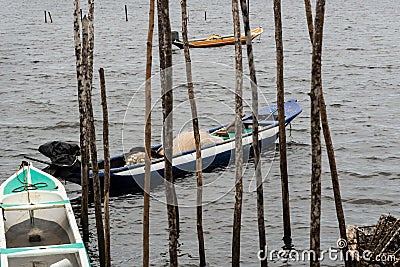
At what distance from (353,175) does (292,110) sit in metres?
2.84

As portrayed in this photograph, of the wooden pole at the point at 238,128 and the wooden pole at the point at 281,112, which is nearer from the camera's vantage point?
the wooden pole at the point at 238,128

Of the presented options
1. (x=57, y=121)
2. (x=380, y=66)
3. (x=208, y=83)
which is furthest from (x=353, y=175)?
(x=380, y=66)

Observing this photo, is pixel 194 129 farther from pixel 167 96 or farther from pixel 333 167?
pixel 167 96

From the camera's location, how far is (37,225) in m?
11.7

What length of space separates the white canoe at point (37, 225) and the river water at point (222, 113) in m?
0.89

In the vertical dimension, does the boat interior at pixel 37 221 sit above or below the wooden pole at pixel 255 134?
below

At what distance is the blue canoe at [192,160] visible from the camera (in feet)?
49.8

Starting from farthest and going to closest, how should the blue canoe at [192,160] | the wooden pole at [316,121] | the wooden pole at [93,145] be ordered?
the blue canoe at [192,160] → the wooden pole at [93,145] → the wooden pole at [316,121]

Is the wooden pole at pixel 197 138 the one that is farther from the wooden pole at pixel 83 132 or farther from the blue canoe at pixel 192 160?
the blue canoe at pixel 192 160

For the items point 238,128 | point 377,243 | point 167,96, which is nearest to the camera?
point 167,96

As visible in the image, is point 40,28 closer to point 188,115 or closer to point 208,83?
point 208,83

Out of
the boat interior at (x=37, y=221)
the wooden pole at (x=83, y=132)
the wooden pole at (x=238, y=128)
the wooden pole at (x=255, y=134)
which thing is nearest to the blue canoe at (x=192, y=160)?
the boat interior at (x=37, y=221)

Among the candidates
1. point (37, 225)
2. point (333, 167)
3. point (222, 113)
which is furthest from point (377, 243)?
point (222, 113)

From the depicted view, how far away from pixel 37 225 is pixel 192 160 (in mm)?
4976
